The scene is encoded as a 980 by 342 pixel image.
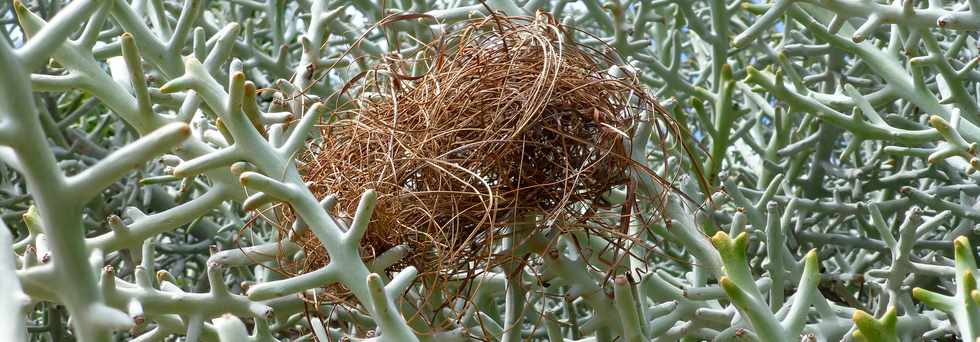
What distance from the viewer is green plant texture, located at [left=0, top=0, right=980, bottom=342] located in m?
1.00

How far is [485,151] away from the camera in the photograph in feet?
4.42

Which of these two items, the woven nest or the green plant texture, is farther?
the woven nest

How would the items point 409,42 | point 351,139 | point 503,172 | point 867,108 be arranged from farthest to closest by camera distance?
point 409,42, point 867,108, point 351,139, point 503,172

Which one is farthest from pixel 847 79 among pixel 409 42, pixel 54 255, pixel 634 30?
pixel 54 255

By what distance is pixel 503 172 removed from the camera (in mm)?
1346

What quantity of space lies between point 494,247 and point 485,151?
148 millimetres

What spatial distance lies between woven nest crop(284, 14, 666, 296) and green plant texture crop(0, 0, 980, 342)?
4 centimetres

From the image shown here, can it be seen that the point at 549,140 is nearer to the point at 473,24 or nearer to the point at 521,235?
the point at 521,235

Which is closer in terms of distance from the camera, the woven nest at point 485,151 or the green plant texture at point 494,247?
the green plant texture at point 494,247

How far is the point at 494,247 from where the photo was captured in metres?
1.44

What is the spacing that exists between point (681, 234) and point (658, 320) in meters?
0.11

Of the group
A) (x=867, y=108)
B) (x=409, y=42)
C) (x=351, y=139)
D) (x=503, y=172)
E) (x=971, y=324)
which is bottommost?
(x=971, y=324)

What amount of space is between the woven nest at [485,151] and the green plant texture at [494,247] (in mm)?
39

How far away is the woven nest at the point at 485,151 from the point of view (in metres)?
1.33
